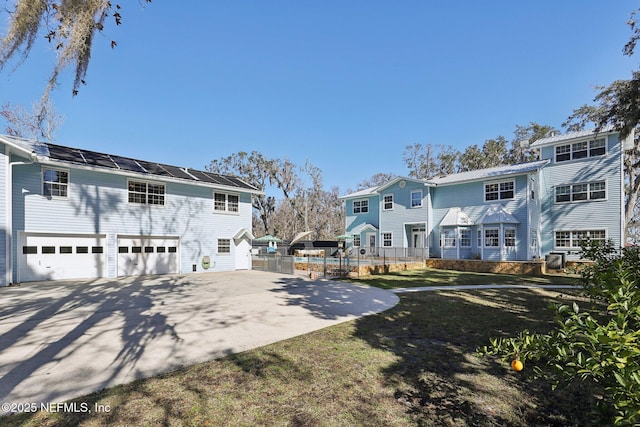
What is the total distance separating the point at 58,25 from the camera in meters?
4.54

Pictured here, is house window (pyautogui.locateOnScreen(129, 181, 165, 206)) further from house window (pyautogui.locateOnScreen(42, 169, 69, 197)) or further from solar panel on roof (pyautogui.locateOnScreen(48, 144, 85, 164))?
house window (pyautogui.locateOnScreen(42, 169, 69, 197))

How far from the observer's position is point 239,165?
42094 mm

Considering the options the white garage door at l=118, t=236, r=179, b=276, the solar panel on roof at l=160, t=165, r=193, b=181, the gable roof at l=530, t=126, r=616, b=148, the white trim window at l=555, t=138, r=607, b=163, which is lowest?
the white garage door at l=118, t=236, r=179, b=276

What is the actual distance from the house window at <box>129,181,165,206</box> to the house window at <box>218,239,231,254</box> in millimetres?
4189

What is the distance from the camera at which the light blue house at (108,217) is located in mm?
13516

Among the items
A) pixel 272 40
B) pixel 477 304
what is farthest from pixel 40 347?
pixel 272 40

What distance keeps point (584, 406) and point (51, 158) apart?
19090 mm

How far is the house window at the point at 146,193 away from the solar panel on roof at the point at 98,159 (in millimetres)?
1366

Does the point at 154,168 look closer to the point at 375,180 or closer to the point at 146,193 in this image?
the point at 146,193

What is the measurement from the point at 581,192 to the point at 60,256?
101ft

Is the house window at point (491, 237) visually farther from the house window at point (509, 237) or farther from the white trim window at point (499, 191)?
the white trim window at point (499, 191)

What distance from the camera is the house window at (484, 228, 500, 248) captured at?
22.3 meters

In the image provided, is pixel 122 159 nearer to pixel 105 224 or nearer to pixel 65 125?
pixel 105 224

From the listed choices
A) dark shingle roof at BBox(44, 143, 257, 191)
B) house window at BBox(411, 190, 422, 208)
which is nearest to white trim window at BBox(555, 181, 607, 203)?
house window at BBox(411, 190, 422, 208)
